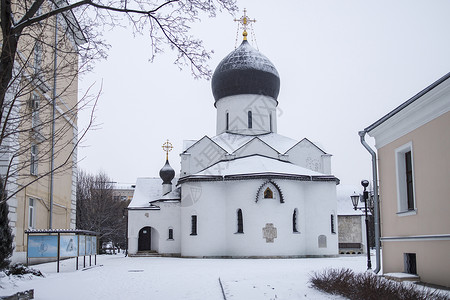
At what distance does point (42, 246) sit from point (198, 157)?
1640 cm

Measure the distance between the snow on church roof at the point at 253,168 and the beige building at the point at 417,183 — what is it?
13.1m

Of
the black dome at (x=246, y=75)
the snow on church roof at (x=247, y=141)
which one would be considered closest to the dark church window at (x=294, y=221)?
the snow on church roof at (x=247, y=141)

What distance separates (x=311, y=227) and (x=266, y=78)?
10708 mm

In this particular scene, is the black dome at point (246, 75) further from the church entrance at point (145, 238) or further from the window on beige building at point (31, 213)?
the window on beige building at point (31, 213)

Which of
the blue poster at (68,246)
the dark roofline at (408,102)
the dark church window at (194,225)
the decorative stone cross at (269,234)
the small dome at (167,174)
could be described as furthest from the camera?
the small dome at (167,174)

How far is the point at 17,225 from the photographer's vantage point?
16047mm

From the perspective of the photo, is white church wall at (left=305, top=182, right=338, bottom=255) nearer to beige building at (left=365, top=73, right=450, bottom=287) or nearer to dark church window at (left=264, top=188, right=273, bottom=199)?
dark church window at (left=264, top=188, right=273, bottom=199)

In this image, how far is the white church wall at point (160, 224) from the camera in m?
29.4

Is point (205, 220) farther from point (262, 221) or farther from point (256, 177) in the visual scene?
point (256, 177)

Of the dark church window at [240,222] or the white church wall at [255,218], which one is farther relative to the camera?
the dark church window at [240,222]

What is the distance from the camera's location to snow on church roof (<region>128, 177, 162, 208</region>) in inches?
1226

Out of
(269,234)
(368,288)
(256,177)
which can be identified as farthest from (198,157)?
(368,288)

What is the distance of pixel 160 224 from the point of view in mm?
29766

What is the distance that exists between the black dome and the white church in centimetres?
7
